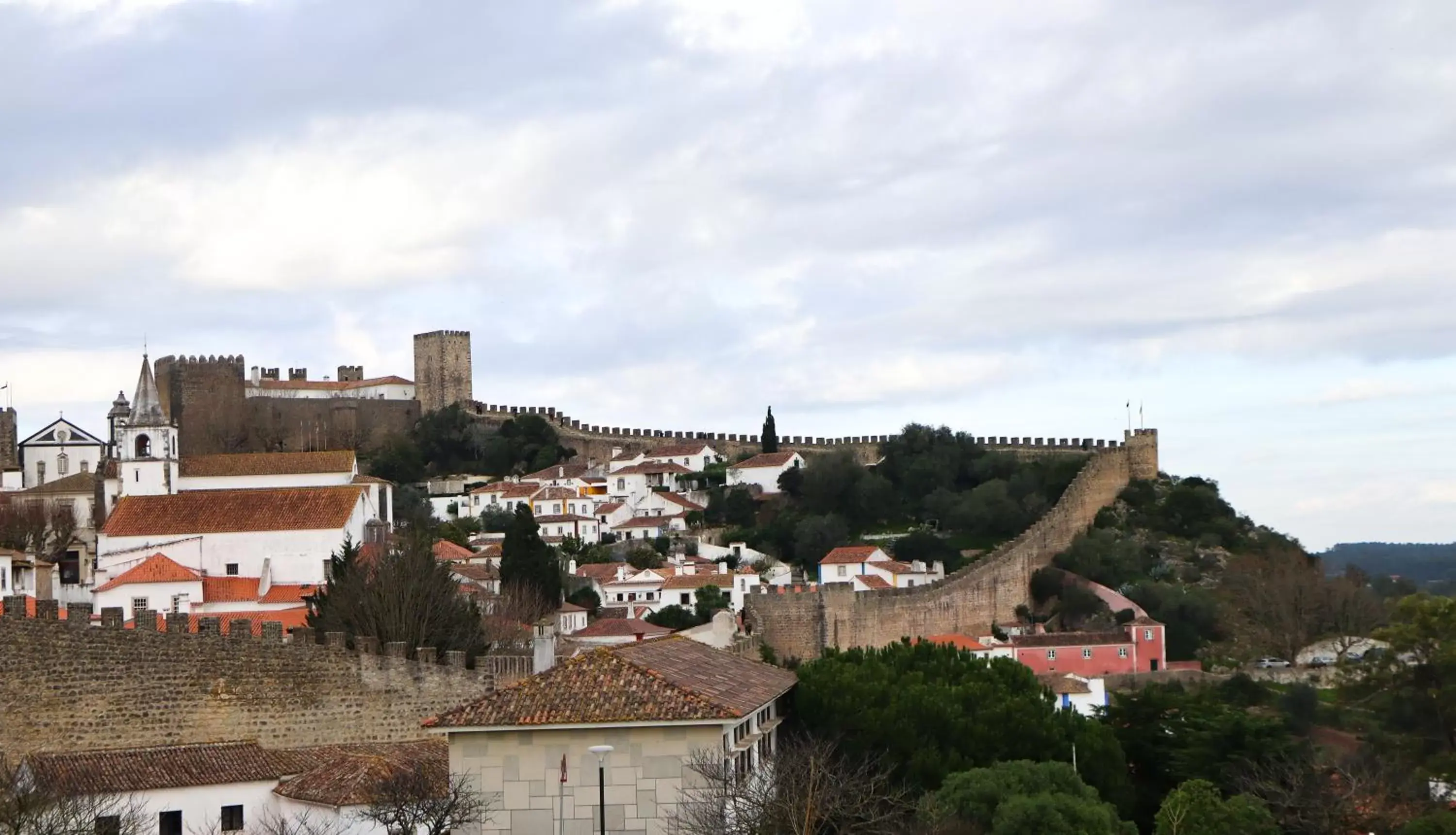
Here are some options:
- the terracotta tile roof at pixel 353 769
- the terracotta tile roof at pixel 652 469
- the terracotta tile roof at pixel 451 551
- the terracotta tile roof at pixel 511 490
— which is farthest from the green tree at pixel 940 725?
the terracotta tile roof at pixel 652 469

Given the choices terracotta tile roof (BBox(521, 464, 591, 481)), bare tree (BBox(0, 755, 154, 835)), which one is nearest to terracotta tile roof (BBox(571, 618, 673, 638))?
bare tree (BBox(0, 755, 154, 835))

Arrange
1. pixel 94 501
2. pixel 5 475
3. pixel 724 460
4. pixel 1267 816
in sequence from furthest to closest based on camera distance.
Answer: pixel 724 460 < pixel 5 475 < pixel 94 501 < pixel 1267 816

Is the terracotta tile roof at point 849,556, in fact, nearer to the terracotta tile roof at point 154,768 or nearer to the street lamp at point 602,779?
the terracotta tile roof at point 154,768

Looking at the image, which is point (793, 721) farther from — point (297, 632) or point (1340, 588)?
point (1340, 588)

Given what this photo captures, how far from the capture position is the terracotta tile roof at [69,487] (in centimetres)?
6406

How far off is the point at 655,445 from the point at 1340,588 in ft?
113

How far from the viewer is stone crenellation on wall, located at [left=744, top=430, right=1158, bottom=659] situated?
173 feet

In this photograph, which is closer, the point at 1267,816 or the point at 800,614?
the point at 1267,816

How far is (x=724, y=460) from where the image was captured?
81.8 metres

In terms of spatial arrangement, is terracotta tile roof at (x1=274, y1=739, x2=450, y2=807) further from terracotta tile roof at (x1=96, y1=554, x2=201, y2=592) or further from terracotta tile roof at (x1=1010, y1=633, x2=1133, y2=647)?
terracotta tile roof at (x1=1010, y1=633, x2=1133, y2=647)

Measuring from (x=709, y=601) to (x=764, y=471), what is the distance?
67.8 feet

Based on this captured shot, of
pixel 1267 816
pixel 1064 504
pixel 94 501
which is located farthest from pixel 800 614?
pixel 1267 816

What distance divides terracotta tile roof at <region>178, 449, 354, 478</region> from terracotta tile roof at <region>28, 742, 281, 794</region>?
33450 mm

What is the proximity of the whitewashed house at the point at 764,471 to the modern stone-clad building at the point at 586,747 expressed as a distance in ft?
180
